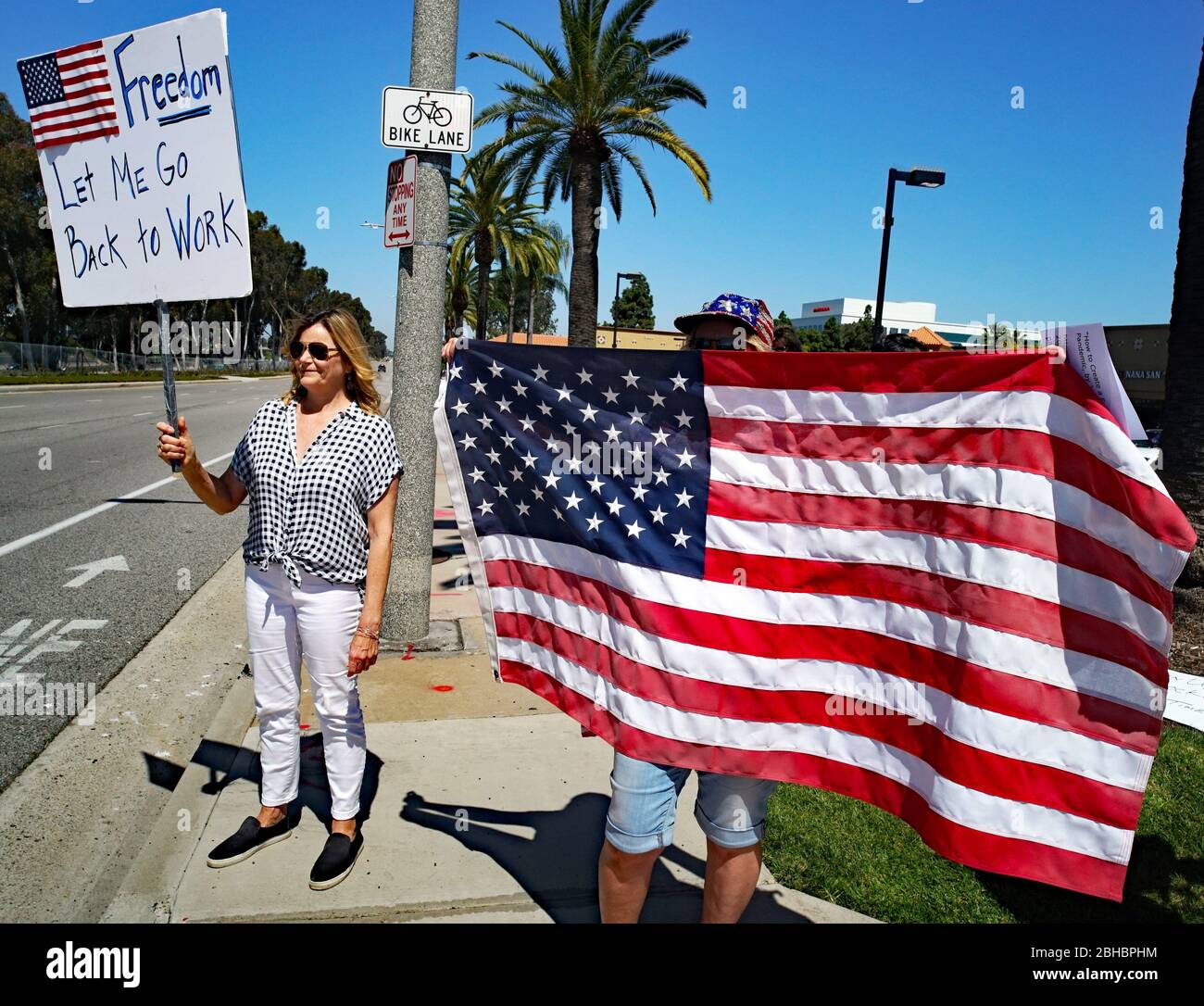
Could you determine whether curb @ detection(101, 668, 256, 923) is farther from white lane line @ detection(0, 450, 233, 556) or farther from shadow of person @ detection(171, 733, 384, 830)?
white lane line @ detection(0, 450, 233, 556)

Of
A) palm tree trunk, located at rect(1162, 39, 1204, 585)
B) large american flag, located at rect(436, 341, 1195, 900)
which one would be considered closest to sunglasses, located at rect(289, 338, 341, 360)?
large american flag, located at rect(436, 341, 1195, 900)

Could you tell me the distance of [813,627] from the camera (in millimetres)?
2576

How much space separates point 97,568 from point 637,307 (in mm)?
84257

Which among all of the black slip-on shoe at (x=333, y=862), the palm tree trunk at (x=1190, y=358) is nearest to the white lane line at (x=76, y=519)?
the black slip-on shoe at (x=333, y=862)

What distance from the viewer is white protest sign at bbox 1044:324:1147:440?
85.2 inches

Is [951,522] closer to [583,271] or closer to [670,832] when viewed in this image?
[670,832]

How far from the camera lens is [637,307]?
292ft

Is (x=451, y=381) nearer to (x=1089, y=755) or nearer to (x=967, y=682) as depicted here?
(x=967, y=682)

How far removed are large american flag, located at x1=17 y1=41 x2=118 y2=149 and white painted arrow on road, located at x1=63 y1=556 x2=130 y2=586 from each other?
459cm

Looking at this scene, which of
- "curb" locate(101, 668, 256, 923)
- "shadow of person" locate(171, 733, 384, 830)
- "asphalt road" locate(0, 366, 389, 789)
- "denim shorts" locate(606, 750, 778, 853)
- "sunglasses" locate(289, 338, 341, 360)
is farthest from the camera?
"asphalt road" locate(0, 366, 389, 789)

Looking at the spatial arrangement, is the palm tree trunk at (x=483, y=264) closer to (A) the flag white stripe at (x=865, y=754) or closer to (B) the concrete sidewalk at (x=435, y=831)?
(B) the concrete sidewalk at (x=435, y=831)

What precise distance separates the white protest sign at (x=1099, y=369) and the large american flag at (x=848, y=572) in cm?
4

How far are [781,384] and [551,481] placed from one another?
2.80 feet

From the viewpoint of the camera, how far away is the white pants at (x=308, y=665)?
3.20 m
